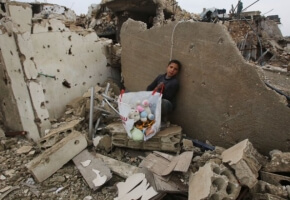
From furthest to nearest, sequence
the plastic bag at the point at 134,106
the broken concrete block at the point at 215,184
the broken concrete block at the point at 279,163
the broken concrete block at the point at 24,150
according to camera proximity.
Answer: the broken concrete block at the point at 24,150 < the plastic bag at the point at 134,106 < the broken concrete block at the point at 279,163 < the broken concrete block at the point at 215,184

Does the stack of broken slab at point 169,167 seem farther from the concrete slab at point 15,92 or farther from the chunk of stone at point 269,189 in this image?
the concrete slab at point 15,92

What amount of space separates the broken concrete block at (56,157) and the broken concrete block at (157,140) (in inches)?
18.6

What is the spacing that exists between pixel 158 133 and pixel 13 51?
2450 millimetres

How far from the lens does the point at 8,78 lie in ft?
12.4

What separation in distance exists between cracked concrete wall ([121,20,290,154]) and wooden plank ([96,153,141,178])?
3.48 ft

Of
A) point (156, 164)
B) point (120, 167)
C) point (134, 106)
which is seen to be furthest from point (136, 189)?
point (134, 106)

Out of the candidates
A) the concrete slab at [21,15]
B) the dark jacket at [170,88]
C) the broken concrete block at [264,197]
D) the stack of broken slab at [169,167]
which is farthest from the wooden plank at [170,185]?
the concrete slab at [21,15]

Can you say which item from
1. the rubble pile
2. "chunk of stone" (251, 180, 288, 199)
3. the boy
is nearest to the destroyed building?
"chunk of stone" (251, 180, 288, 199)

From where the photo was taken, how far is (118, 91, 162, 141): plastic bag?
3.02m

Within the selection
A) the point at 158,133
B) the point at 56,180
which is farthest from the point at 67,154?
the point at 158,133

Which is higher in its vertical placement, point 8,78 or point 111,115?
point 8,78

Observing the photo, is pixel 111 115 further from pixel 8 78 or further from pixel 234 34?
pixel 234 34

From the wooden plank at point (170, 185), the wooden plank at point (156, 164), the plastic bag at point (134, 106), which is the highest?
the plastic bag at point (134, 106)

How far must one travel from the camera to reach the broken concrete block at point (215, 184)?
1.96m
